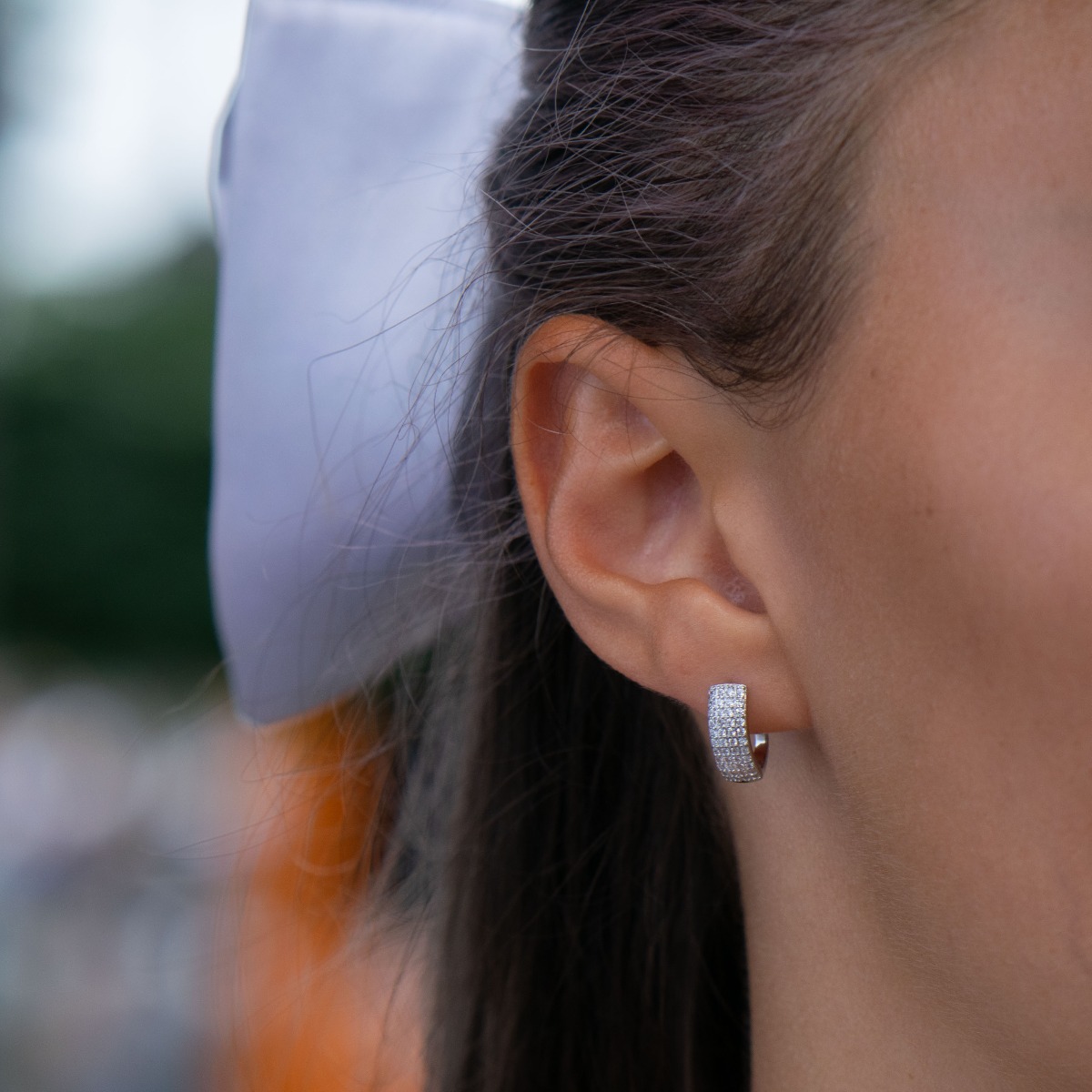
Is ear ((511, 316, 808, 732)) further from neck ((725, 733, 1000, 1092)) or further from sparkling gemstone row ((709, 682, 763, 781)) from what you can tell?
neck ((725, 733, 1000, 1092))

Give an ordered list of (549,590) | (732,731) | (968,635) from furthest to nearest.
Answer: (549,590), (732,731), (968,635)

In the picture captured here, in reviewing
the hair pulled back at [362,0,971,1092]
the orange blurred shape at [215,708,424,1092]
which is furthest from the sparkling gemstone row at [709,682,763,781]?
the orange blurred shape at [215,708,424,1092]

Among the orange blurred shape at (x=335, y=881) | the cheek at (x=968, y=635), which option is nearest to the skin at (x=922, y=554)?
the cheek at (x=968, y=635)

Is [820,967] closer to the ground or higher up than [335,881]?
closer to the ground

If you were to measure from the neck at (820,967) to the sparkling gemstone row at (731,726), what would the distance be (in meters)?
0.09

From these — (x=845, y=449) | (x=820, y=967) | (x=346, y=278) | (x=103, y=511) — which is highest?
(x=103, y=511)

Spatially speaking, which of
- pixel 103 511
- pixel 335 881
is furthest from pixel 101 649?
pixel 335 881

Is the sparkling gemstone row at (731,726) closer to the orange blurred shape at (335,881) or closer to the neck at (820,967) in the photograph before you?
the neck at (820,967)

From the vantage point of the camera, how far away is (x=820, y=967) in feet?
3.59

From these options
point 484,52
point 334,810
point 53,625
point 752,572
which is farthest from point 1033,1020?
point 53,625

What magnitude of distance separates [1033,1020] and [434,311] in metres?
0.83

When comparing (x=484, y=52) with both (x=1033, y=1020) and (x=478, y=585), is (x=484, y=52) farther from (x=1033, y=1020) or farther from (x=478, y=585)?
(x=1033, y=1020)

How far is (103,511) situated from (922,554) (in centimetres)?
1237

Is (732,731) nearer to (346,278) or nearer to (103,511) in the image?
(346,278)
